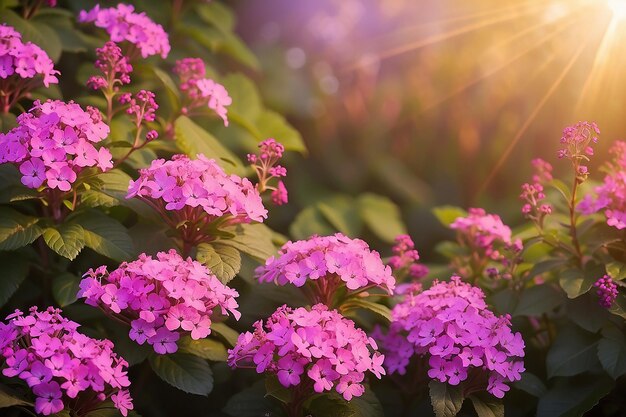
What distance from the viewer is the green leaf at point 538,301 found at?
2.48 meters

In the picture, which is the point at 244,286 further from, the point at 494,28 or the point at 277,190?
the point at 494,28

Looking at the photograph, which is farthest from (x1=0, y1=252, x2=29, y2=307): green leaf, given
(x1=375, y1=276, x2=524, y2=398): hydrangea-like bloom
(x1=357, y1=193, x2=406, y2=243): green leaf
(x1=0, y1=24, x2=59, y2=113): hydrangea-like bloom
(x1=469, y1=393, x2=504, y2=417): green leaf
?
(x1=357, y1=193, x2=406, y2=243): green leaf

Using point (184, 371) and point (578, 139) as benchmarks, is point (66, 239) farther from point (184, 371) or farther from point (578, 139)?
point (578, 139)

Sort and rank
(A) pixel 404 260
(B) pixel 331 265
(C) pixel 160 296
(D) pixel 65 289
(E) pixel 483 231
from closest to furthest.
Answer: (C) pixel 160 296, (B) pixel 331 265, (D) pixel 65 289, (A) pixel 404 260, (E) pixel 483 231

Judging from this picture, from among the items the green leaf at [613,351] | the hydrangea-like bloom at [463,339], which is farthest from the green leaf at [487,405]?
the green leaf at [613,351]

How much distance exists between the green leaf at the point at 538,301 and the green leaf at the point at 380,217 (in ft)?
4.13

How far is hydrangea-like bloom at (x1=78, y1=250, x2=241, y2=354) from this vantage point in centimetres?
195

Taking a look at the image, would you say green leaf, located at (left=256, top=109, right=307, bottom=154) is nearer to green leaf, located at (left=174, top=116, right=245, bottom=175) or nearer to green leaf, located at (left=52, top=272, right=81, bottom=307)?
green leaf, located at (left=174, top=116, right=245, bottom=175)

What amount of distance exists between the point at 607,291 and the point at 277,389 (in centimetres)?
99

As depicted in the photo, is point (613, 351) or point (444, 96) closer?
point (613, 351)

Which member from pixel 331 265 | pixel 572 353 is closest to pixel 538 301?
pixel 572 353

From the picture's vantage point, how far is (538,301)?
2523 mm

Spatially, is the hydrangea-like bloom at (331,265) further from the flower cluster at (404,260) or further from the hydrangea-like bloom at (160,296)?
the flower cluster at (404,260)

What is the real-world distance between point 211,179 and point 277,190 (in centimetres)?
30
